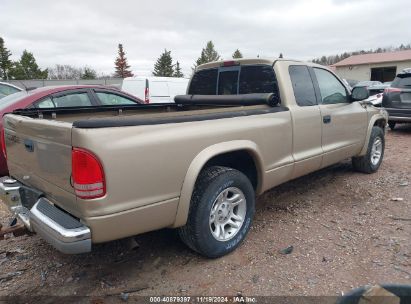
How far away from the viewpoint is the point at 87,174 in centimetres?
224

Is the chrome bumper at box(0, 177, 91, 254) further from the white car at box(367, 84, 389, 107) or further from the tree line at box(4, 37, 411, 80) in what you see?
the tree line at box(4, 37, 411, 80)

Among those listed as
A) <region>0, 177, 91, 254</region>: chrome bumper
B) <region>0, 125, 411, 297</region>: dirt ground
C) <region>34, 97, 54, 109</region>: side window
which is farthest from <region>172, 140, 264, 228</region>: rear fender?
<region>34, 97, 54, 109</region>: side window

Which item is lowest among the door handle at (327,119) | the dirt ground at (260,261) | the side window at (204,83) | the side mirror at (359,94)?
the dirt ground at (260,261)

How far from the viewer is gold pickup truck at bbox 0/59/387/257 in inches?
90.6

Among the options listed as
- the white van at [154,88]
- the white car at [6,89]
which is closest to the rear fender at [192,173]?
the white car at [6,89]

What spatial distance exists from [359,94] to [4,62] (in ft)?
173

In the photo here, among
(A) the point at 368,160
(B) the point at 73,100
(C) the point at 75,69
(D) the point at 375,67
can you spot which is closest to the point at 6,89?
(B) the point at 73,100

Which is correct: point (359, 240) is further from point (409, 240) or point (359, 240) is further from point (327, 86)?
point (327, 86)

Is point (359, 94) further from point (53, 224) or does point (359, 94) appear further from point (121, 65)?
point (121, 65)

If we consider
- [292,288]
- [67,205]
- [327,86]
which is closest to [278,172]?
[292,288]

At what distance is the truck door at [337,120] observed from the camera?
4.42 metres

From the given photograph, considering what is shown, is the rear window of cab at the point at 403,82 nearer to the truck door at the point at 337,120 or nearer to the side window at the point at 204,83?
the truck door at the point at 337,120

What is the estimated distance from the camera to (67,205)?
2.48 m

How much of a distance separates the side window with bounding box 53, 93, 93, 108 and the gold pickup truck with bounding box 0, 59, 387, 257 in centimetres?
159
